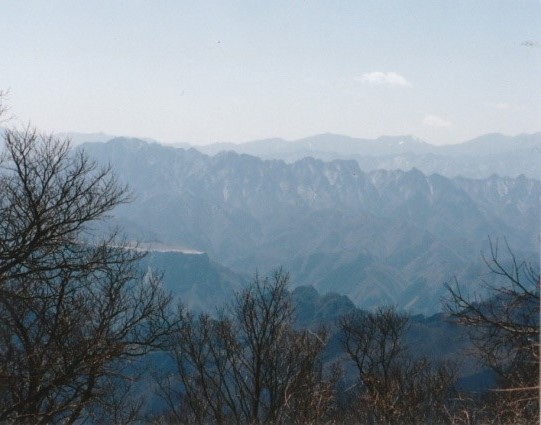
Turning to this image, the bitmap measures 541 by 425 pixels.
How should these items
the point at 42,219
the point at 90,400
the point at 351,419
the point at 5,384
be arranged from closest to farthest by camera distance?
the point at 42,219 < the point at 5,384 < the point at 90,400 < the point at 351,419

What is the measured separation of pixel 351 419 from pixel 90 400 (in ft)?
81.9

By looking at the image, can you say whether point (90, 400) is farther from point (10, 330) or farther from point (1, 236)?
point (1, 236)

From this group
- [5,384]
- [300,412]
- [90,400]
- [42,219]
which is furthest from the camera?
[300,412]

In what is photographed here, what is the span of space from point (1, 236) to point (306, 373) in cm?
1215

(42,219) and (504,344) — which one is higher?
(42,219)

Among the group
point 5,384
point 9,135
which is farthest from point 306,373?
point 9,135

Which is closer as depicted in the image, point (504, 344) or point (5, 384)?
point (504, 344)

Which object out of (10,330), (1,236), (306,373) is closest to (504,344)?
(1,236)

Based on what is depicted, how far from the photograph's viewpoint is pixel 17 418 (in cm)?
1334

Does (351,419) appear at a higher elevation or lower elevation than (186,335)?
lower

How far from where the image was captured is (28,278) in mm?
13852

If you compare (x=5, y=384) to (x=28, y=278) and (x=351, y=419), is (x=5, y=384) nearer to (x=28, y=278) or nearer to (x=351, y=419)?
(x=28, y=278)

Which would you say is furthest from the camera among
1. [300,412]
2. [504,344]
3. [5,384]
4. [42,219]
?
[300,412]

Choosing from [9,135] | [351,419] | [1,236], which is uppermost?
[9,135]
